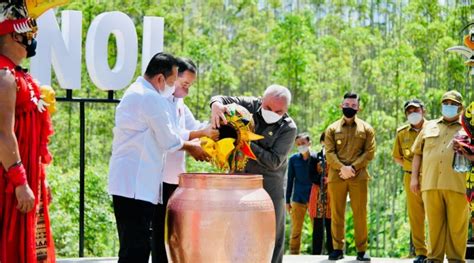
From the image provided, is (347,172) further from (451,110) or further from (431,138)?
(451,110)

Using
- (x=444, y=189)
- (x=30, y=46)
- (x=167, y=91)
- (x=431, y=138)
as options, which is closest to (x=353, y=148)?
(x=431, y=138)

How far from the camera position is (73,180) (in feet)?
51.6

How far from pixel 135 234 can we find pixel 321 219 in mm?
5633

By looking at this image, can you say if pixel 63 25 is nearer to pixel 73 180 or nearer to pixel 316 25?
pixel 73 180

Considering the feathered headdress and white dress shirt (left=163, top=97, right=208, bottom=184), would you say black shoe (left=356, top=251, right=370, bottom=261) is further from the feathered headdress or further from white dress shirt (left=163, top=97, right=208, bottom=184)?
the feathered headdress

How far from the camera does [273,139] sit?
6.61 metres

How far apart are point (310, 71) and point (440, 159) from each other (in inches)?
403

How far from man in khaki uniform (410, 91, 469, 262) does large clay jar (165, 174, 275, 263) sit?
345 centimetres

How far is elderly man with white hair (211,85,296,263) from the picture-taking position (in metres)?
6.55

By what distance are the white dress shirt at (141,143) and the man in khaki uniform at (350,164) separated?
390 centimetres

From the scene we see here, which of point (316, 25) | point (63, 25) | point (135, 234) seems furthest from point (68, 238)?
point (135, 234)

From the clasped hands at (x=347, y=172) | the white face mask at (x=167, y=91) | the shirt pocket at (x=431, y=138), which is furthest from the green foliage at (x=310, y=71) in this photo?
the white face mask at (x=167, y=91)

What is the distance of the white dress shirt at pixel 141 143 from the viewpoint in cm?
561

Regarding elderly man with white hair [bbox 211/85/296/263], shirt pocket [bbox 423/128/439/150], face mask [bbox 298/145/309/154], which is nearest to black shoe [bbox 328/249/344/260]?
shirt pocket [bbox 423/128/439/150]
